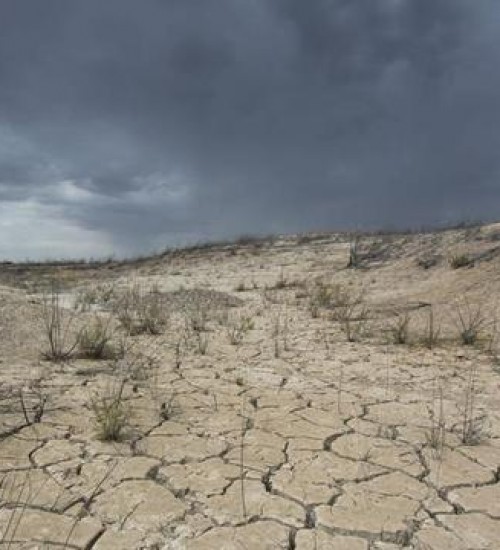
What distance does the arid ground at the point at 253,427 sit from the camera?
99.1 inches

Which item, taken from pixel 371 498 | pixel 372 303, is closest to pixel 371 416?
pixel 371 498

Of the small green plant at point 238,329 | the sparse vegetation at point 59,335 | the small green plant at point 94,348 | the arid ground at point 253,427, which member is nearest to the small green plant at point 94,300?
the arid ground at point 253,427

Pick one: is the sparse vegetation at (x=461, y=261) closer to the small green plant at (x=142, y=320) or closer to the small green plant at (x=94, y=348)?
the small green plant at (x=142, y=320)

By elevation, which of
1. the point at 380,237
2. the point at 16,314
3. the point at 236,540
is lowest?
the point at 236,540

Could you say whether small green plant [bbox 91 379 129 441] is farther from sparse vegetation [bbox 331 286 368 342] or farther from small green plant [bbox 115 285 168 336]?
sparse vegetation [bbox 331 286 368 342]

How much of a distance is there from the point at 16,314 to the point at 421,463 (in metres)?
4.01

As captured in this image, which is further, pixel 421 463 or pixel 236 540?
pixel 421 463

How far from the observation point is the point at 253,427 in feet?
11.7

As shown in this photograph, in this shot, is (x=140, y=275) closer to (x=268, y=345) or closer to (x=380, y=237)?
(x=380, y=237)

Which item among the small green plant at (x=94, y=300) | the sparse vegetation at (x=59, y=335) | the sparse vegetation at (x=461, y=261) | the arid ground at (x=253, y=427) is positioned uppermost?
the sparse vegetation at (x=461, y=261)

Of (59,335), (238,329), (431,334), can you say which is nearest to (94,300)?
(238,329)

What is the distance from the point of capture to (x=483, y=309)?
6.87 meters

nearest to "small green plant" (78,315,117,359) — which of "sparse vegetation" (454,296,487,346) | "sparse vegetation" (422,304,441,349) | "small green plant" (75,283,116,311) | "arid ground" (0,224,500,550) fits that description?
"arid ground" (0,224,500,550)

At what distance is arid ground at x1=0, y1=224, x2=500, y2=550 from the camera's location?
8.26 feet
